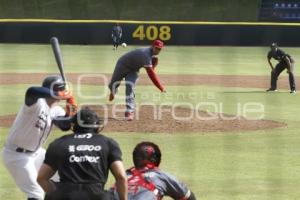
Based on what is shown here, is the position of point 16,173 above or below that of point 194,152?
above

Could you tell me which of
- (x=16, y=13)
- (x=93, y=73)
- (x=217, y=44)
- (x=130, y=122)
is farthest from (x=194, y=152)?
(x=16, y=13)

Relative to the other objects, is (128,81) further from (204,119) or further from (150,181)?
(150,181)

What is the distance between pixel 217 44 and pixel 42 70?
15.3 meters

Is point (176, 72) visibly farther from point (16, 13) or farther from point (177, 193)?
point (16, 13)

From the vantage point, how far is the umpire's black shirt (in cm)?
535

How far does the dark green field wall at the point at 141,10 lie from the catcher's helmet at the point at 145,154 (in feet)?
139

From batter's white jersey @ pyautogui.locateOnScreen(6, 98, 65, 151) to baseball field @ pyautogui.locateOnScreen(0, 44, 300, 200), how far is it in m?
1.66

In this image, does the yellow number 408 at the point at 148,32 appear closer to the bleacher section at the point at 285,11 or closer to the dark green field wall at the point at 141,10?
the bleacher section at the point at 285,11

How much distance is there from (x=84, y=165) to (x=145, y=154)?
47 cm

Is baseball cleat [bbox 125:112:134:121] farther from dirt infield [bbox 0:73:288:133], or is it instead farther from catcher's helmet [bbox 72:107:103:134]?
catcher's helmet [bbox 72:107:103:134]

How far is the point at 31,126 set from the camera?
6.67 meters

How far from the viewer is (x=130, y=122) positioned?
1403 cm

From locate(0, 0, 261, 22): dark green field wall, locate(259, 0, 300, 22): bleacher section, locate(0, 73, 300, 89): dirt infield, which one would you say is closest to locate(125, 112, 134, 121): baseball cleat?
locate(0, 73, 300, 89): dirt infield

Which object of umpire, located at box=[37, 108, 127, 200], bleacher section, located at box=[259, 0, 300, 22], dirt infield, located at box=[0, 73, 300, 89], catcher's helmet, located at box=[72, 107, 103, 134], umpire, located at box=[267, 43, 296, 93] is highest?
bleacher section, located at box=[259, 0, 300, 22]
